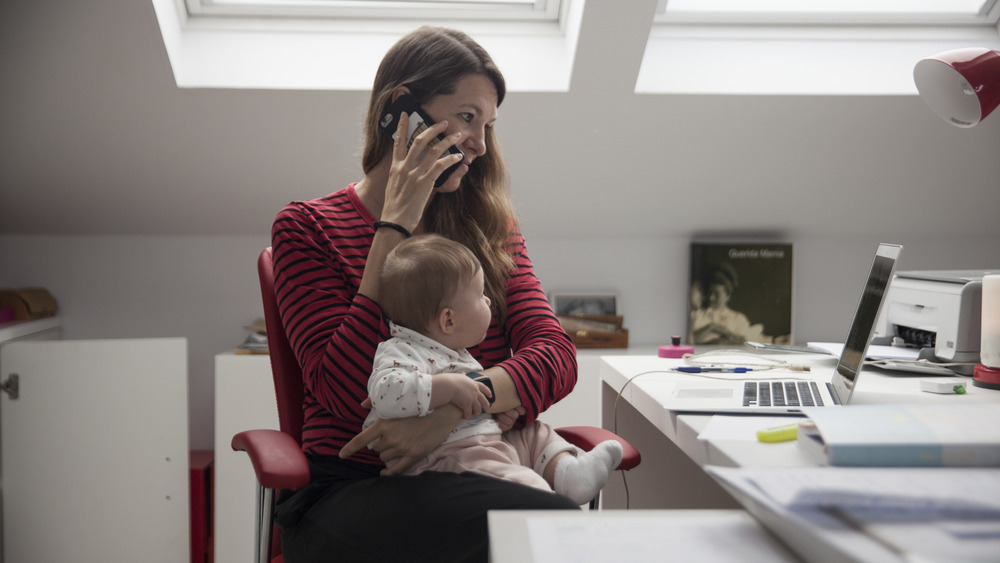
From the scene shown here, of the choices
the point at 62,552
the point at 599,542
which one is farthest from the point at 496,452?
the point at 62,552

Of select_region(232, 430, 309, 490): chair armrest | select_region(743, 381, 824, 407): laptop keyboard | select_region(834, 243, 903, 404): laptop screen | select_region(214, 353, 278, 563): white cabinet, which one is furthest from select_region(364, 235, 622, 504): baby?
select_region(214, 353, 278, 563): white cabinet

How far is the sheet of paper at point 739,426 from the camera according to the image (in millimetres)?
970

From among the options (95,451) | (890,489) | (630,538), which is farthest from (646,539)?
(95,451)

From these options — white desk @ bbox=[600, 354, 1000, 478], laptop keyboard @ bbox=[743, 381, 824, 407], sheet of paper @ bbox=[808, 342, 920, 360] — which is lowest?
white desk @ bbox=[600, 354, 1000, 478]

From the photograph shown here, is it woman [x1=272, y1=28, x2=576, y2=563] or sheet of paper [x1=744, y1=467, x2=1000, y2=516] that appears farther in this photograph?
woman [x1=272, y1=28, x2=576, y2=563]

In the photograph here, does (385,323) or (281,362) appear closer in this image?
(385,323)

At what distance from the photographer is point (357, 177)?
2.56 m

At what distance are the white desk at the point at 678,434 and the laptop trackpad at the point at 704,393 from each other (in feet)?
0.12

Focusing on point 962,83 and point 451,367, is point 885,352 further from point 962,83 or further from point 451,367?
point 451,367

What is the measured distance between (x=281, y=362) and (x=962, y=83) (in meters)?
1.28

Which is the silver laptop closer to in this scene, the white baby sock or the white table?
the white baby sock

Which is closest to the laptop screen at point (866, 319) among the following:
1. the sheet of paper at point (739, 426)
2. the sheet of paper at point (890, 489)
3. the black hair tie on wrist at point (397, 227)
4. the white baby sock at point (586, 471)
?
the sheet of paper at point (739, 426)

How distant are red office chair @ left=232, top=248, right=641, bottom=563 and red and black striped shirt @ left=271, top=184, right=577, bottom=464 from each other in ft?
0.13

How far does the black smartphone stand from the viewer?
4.38ft
